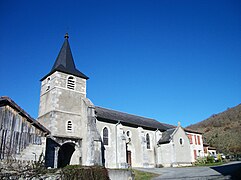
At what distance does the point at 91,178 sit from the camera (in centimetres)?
1254

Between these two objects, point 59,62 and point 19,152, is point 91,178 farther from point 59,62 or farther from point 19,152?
point 59,62

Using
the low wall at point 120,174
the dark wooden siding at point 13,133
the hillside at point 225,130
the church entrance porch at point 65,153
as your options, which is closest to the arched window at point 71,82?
the church entrance porch at point 65,153

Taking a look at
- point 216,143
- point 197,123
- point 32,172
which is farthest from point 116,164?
point 197,123

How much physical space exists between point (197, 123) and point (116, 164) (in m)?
60.7

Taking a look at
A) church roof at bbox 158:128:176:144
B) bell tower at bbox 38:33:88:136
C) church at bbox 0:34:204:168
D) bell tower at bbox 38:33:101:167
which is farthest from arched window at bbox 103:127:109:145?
church roof at bbox 158:128:176:144

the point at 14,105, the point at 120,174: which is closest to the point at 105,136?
the point at 120,174

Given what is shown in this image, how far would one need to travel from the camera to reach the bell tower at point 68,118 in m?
20.2

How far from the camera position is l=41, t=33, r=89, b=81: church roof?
2436 centimetres

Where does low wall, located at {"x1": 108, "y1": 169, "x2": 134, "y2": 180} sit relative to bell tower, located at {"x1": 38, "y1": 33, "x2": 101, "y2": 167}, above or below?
below

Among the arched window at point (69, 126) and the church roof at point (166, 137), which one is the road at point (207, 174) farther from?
the arched window at point (69, 126)

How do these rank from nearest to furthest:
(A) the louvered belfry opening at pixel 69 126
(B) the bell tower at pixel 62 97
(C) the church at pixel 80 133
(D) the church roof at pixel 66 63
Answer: (C) the church at pixel 80 133, (B) the bell tower at pixel 62 97, (A) the louvered belfry opening at pixel 69 126, (D) the church roof at pixel 66 63

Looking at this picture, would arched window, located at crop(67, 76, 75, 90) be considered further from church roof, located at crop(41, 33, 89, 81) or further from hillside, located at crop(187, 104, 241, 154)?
hillside, located at crop(187, 104, 241, 154)

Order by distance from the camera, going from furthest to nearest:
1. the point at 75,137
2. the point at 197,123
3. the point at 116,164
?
the point at 197,123, the point at 116,164, the point at 75,137

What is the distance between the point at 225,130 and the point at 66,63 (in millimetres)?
47699
